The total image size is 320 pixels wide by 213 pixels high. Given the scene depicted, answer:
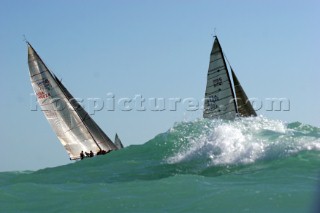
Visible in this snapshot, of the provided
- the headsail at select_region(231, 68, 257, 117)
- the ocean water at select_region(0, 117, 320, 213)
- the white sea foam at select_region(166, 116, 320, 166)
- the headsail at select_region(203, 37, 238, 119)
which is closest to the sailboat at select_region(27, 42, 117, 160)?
the headsail at select_region(203, 37, 238, 119)

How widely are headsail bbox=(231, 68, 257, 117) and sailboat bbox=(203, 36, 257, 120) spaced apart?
27 centimetres

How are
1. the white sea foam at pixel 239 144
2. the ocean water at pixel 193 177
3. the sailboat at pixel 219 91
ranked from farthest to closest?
the sailboat at pixel 219 91
the white sea foam at pixel 239 144
the ocean water at pixel 193 177

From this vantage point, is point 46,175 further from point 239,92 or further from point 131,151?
point 239,92

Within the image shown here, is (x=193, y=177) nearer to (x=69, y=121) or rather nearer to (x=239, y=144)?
(x=239, y=144)

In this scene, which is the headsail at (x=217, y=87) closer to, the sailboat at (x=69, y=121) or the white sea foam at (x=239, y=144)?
the sailboat at (x=69, y=121)

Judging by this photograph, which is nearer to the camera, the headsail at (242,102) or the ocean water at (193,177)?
the ocean water at (193,177)

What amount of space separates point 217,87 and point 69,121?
797cm

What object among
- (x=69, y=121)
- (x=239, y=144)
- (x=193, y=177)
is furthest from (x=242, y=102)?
(x=193, y=177)

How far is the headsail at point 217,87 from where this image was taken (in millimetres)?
28266

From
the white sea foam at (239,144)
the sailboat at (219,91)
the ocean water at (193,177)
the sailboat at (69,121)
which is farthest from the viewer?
the sailboat at (69,121)

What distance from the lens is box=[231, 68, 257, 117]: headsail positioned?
1141 inches

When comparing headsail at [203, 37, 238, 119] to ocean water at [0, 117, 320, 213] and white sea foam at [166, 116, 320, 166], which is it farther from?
white sea foam at [166, 116, 320, 166]

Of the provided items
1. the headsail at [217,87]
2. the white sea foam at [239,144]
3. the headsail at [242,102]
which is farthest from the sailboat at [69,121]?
the white sea foam at [239,144]

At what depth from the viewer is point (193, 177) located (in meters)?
13.8
